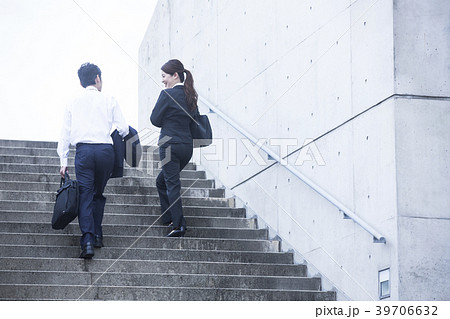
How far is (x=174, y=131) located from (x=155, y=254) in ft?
4.12

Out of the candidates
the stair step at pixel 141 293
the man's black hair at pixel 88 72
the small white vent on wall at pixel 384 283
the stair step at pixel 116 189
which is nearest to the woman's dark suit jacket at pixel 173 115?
the man's black hair at pixel 88 72

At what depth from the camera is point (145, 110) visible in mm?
16156

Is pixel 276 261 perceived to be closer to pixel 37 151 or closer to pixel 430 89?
pixel 430 89

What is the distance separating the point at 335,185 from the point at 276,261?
111cm

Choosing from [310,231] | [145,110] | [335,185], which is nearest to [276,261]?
[310,231]

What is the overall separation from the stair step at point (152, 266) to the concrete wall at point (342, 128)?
0.39 m

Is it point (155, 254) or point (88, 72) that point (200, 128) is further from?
point (155, 254)

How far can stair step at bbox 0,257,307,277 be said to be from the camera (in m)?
7.81

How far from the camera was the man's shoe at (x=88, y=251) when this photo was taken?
793 centimetres

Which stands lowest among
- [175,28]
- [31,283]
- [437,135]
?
[31,283]

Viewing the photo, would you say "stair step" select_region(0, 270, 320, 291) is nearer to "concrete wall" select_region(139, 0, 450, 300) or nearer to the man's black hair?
"concrete wall" select_region(139, 0, 450, 300)

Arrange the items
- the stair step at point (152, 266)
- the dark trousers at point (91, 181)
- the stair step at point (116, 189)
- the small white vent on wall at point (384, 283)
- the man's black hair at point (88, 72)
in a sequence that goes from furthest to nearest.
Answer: the stair step at point (116, 189) < the man's black hair at point (88, 72) < the dark trousers at point (91, 181) < the stair step at point (152, 266) < the small white vent on wall at point (384, 283)

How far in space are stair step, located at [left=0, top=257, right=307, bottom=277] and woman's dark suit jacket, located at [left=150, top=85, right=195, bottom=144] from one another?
54.3 inches

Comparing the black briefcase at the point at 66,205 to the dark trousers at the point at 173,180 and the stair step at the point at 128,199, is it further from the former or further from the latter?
the stair step at the point at 128,199
